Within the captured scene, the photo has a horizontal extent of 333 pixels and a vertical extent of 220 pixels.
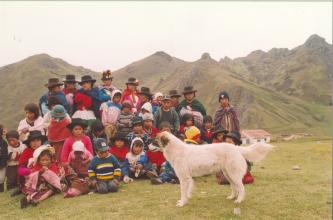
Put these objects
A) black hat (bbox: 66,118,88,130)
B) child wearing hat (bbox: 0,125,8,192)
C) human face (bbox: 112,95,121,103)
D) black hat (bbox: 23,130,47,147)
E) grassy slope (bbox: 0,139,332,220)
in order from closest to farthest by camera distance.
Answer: grassy slope (bbox: 0,139,332,220)
black hat (bbox: 23,130,47,147)
black hat (bbox: 66,118,88,130)
child wearing hat (bbox: 0,125,8,192)
human face (bbox: 112,95,121,103)

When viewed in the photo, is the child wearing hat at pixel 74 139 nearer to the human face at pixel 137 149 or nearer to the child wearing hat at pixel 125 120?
the human face at pixel 137 149

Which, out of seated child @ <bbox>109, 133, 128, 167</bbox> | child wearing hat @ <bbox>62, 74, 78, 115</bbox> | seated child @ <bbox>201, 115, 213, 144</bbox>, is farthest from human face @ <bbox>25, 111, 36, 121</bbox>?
seated child @ <bbox>201, 115, 213, 144</bbox>

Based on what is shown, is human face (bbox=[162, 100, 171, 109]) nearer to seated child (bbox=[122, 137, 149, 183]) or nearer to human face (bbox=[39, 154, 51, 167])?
seated child (bbox=[122, 137, 149, 183])

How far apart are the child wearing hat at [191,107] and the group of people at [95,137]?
0.12 ft

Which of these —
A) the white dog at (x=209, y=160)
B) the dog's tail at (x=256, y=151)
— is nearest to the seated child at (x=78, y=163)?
the white dog at (x=209, y=160)

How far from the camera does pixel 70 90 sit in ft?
40.9

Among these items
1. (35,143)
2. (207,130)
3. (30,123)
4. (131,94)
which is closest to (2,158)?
(30,123)

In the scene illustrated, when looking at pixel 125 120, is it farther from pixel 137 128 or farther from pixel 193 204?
pixel 193 204

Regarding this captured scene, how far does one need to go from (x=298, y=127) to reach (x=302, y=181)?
151265mm

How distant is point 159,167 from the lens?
1154cm

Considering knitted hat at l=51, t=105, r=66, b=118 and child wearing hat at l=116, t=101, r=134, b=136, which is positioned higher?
knitted hat at l=51, t=105, r=66, b=118

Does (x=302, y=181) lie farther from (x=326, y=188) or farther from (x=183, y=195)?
(x=183, y=195)

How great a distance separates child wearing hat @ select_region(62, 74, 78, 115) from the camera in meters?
12.2

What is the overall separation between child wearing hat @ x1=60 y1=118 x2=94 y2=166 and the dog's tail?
4656mm
